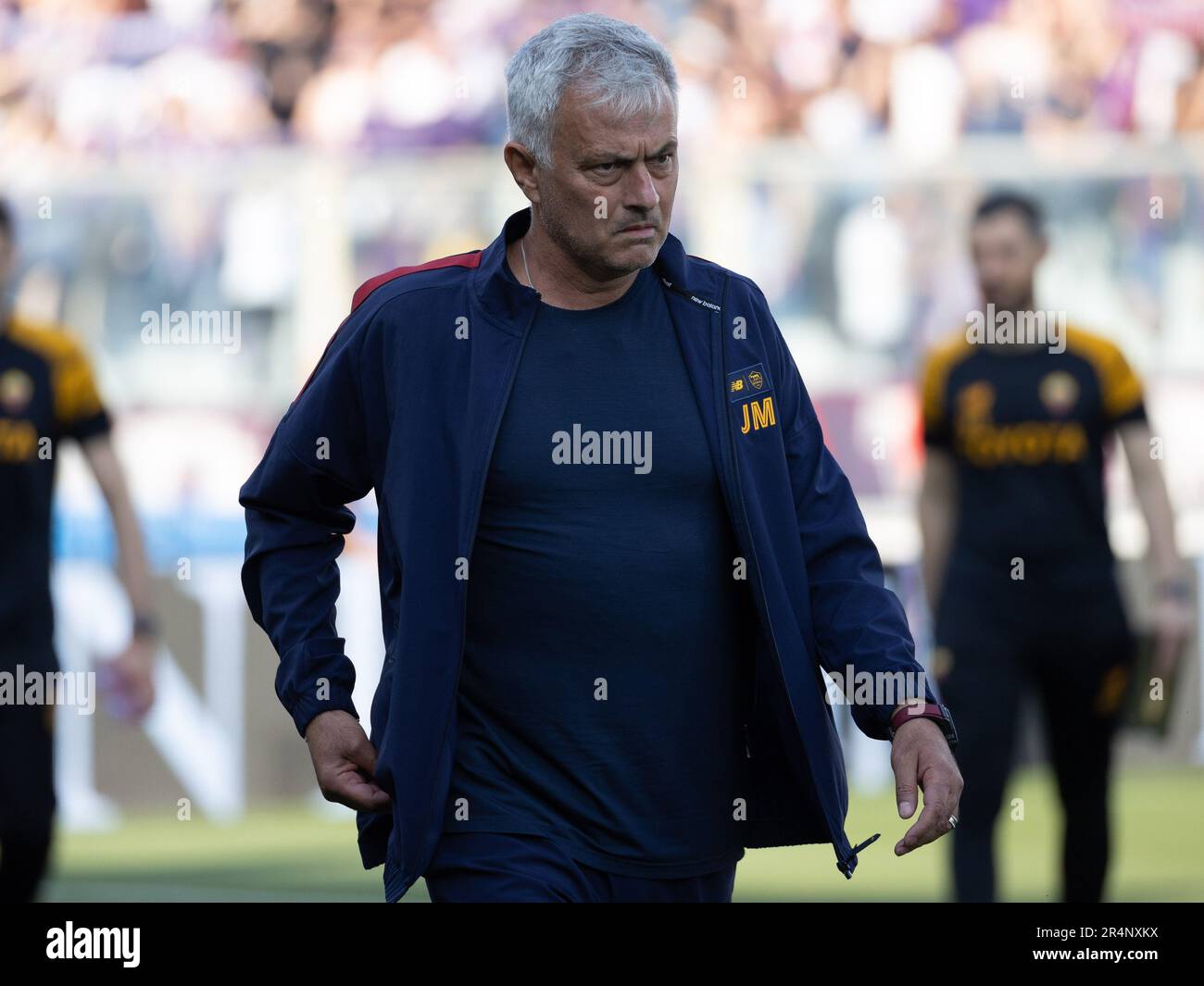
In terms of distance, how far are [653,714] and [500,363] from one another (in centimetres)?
57

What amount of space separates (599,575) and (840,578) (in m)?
0.38

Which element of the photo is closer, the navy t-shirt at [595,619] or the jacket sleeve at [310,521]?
the navy t-shirt at [595,619]

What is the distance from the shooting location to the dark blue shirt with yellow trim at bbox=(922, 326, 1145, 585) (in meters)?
6.00

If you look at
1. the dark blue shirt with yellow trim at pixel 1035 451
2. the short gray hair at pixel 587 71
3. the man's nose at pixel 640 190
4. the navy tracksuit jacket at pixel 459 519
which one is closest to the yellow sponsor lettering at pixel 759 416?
the navy tracksuit jacket at pixel 459 519

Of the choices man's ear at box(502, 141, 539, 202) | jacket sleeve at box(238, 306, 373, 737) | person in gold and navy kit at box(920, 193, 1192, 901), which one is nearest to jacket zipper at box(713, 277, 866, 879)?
man's ear at box(502, 141, 539, 202)

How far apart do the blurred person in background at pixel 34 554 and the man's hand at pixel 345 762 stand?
272 cm

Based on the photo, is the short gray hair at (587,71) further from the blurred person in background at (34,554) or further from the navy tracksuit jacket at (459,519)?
the blurred person in background at (34,554)

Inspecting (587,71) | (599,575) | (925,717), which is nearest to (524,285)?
(587,71)

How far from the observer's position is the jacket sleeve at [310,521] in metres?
3.12

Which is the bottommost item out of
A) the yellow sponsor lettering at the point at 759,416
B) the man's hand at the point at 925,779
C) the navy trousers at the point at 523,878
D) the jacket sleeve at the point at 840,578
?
the navy trousers at the point at 523,878

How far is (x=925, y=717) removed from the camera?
2.93 meters

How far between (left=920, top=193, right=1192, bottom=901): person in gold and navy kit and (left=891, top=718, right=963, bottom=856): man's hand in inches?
115

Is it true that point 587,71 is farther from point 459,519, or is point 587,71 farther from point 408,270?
point 459,519

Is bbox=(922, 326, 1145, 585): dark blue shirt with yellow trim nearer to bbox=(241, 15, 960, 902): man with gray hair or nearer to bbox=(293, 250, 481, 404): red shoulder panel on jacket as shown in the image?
bbox=(241, 15, 960, 902): man with gray hair
